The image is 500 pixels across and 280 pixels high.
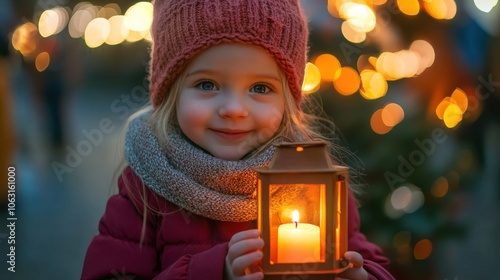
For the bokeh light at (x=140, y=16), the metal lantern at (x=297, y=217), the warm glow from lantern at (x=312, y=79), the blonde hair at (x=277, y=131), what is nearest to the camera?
the metal lantern at (x=297, y=217)

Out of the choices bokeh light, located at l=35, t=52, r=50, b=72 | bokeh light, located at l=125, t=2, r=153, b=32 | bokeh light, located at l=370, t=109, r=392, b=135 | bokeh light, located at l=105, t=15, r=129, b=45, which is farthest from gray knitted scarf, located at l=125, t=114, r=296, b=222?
bokeh light, located at l=35, t=52, r=50, b=72

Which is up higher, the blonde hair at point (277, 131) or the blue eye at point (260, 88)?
the blue eye at point (260, 88)

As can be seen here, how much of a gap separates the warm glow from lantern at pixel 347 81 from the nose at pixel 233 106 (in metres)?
1.39

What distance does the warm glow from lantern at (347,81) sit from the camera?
305 cm

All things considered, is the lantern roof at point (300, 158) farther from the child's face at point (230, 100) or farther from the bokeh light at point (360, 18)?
the bokeh light at point (360, 18)

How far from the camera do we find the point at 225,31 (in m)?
1.77

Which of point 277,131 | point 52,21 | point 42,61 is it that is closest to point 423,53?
point 277,131

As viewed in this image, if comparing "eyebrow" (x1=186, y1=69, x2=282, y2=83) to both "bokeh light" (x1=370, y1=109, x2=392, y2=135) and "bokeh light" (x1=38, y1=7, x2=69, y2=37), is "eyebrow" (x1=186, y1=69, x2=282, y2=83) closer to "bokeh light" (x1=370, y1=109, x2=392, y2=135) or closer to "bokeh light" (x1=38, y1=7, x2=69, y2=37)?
"bokeh light" (x1=370, y1=109, x2=392, y2=135)

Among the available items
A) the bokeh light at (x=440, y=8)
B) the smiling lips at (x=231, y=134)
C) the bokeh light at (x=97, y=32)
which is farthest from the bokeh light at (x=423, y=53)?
the bokeh light at (x=97, y=32)

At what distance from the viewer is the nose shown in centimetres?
173

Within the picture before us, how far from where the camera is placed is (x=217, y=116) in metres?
1.77

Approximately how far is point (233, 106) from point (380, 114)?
145 centimetres

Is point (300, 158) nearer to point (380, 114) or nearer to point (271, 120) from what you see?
point (271, 120)

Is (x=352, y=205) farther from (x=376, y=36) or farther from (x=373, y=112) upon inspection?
(x=376, y=36)
